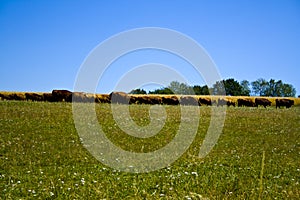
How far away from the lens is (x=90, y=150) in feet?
50.9

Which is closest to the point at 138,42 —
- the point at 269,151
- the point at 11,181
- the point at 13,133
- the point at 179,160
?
the point at 179,160

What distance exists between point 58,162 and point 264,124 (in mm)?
15583

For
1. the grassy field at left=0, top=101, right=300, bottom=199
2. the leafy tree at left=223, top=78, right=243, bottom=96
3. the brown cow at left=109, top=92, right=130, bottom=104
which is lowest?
the grassy field at left=0, top=101, right=300, bottom=199

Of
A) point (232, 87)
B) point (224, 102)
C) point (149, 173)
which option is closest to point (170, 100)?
point (224, 102)

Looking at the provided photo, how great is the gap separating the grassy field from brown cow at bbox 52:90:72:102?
17.0m

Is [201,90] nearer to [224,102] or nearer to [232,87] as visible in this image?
[232,87]

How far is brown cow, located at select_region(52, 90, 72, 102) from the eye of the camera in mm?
40562

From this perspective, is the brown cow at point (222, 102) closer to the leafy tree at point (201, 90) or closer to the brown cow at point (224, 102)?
the brown cow at point (224, 102)

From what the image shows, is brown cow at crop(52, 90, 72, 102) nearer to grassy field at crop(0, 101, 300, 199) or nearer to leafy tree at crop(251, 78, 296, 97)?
grassy field at crop(0, 101, 300, 199)

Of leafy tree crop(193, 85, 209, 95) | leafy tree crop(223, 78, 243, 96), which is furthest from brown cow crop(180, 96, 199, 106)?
leafy tree crop(223, 78, 243, 96)

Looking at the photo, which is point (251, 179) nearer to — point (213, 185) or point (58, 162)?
point (213, 185)

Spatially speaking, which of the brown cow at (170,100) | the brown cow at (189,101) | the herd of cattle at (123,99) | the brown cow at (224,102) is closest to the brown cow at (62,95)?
the herd of cattle at (123,99)

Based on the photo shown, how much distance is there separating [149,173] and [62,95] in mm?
30381

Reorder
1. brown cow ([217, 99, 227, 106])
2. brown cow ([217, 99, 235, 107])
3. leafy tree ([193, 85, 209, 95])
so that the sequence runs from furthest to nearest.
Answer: leafy tree ([193, 85, 209, 95]) < brown cow ([217, 99, 235, 107]) < brown cow ([217, 99, 227, 106])
